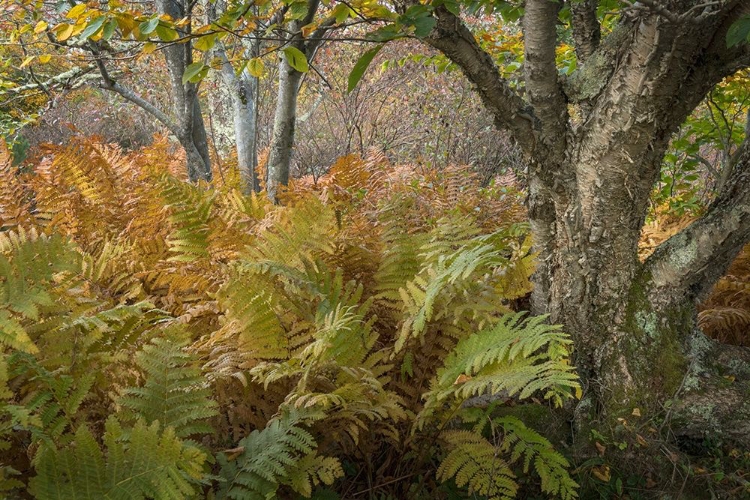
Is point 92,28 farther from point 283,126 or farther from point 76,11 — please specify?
point 283,126

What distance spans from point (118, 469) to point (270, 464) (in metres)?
0.37

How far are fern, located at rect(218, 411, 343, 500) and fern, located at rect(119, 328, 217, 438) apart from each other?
0.41 feet

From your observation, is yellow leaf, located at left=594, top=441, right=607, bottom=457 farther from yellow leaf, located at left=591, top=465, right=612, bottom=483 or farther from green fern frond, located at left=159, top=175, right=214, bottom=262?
green fern frond, located at left=159, top=175, right=214, bottom=262

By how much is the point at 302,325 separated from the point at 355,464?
53 cm

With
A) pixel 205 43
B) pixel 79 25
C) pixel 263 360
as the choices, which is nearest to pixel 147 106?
pixel 79 25

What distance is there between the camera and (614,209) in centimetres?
227

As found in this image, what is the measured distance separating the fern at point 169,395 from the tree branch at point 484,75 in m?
1.39

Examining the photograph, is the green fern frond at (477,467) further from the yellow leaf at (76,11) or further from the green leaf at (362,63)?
the yellow leaf at (76,11)

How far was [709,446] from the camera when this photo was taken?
7.51 feet

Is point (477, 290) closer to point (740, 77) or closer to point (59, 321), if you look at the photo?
point (59, 321)

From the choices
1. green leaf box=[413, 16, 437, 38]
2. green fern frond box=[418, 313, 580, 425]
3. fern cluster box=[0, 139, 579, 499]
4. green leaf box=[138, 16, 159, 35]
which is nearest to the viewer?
fern cluster box=[0, 139, 579, 499]

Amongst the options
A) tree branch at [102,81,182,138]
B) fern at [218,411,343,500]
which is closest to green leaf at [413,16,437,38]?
fern at [218,411,343,500]

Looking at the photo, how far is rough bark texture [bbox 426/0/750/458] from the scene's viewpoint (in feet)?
7.01

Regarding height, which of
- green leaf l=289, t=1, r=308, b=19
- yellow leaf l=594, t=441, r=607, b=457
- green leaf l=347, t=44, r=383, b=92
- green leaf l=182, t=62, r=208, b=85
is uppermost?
green leaf l=289, t=1, r=308, b=19
